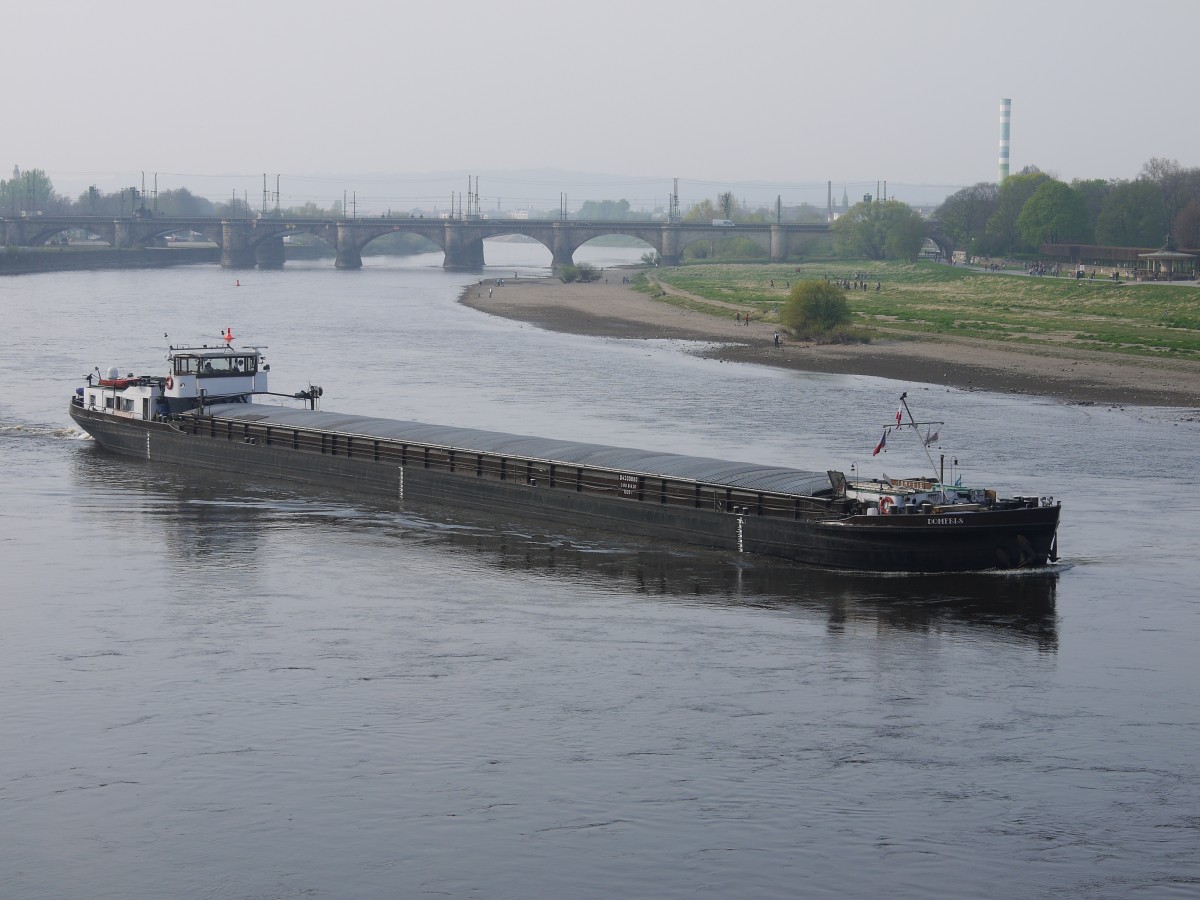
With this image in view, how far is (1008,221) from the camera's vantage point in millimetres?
176625

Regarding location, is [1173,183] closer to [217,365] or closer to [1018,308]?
[1018,308]

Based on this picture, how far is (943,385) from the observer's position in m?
76.8

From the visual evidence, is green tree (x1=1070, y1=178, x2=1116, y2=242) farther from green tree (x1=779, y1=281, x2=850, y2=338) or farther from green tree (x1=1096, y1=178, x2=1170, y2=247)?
green tree (x1=779, y1=281, x2=850, y2=338)

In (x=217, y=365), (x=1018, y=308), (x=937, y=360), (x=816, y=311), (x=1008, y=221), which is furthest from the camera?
(x=1008, y=221)

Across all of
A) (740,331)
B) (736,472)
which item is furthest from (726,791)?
(740,331)

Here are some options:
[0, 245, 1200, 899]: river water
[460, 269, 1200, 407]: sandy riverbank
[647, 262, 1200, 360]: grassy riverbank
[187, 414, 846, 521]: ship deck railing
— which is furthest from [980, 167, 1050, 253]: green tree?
[187, 414, 846, 521]: ship deck railing

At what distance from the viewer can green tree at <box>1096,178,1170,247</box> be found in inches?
6294

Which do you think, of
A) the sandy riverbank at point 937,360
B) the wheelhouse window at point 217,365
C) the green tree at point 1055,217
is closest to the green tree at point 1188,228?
the green tree at point 1055,217

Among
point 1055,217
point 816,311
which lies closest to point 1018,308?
point 816,311

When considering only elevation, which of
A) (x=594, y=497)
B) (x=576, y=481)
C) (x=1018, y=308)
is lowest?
(x=594, y=497)

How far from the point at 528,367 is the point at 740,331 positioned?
28.8 meters

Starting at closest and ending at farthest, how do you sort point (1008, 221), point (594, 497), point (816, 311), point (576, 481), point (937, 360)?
point (594, 497) → point (576, 481) → point (937, 360) → point (816, 311) → point (1008, 221)

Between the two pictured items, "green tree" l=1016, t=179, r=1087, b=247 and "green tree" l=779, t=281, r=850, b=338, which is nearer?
"green tree" l=779, t=281, r=850, b=338

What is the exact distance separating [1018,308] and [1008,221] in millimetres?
66638
